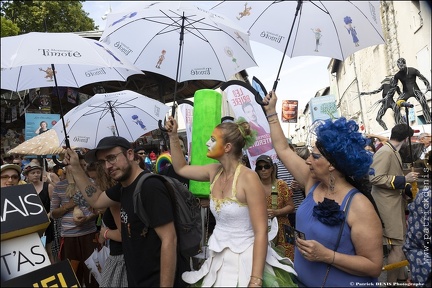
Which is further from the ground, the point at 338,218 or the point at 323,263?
the point at 338,218

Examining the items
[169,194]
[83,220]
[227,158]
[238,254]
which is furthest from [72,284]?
[83,220]

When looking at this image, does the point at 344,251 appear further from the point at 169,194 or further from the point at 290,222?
the point at 290,222

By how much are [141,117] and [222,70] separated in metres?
2.72

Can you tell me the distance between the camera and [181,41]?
4465 millimetres

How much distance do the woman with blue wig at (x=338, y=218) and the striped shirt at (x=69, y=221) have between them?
326 centimetres

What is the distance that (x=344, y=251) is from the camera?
2.24 metres

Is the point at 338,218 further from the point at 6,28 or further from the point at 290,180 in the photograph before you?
the point at 6,28

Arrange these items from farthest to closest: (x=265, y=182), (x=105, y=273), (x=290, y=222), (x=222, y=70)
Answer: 1. (x=290, y=222)
2. (x=265, y=182)
3. (x=222, y=70)
4. (x=105, y=273)

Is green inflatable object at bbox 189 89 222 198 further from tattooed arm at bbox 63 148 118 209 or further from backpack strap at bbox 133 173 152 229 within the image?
backpack strap at bbox 133 173 152 229

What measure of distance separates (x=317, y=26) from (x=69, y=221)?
3.82m

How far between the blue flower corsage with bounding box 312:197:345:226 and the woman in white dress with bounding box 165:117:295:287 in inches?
13.5

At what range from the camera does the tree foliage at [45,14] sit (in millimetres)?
19906

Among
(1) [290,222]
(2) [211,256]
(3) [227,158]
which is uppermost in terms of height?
(3) [227,158]

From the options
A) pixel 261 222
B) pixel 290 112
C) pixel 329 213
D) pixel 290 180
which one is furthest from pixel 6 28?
pixel 329 213
